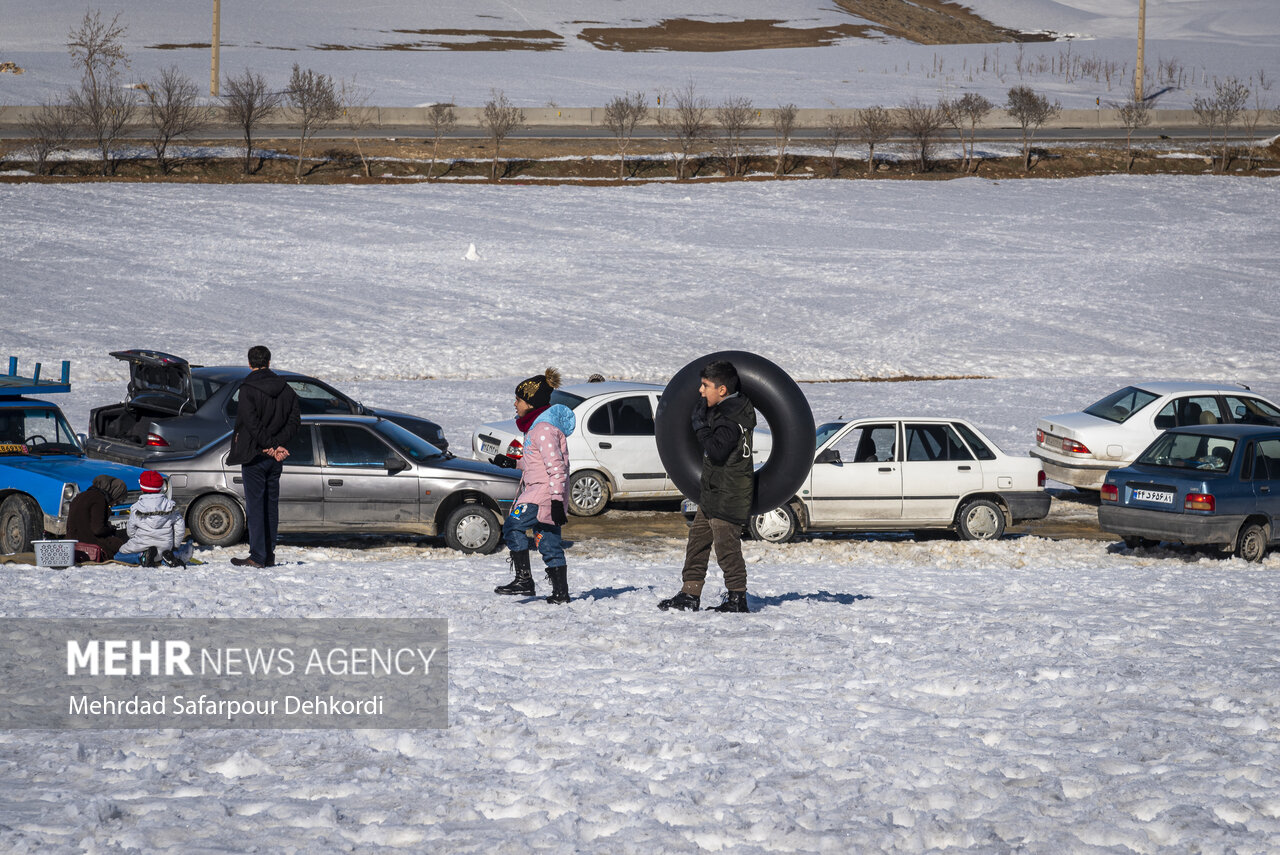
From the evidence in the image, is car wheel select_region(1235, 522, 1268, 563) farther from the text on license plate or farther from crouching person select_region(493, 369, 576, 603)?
crouching person select_region(493, 369, 576, 603)

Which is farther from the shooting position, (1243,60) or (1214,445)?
(1243,60)

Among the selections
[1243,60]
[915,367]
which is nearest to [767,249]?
[915,367]

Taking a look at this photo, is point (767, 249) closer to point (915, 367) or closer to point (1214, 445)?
point (915, 367)

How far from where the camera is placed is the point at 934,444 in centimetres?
1500

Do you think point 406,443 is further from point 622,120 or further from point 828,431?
point 622,120

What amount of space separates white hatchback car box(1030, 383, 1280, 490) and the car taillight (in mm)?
3845

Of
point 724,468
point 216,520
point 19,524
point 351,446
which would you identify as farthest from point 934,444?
point 19,524

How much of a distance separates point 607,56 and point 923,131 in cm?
3528

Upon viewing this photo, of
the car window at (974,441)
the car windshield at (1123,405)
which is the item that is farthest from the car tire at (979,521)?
the car windshield at (1123,405)

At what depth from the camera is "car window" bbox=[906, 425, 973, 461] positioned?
14922mm

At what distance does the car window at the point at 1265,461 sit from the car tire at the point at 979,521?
269 centimetres

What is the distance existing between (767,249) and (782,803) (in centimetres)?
3363

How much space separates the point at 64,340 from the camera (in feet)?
90.1

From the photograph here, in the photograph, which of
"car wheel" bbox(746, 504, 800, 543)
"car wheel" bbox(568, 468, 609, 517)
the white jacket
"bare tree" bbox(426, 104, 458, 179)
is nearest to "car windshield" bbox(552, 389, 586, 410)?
"car wheel" bbox(568, 468, 609, 517)
